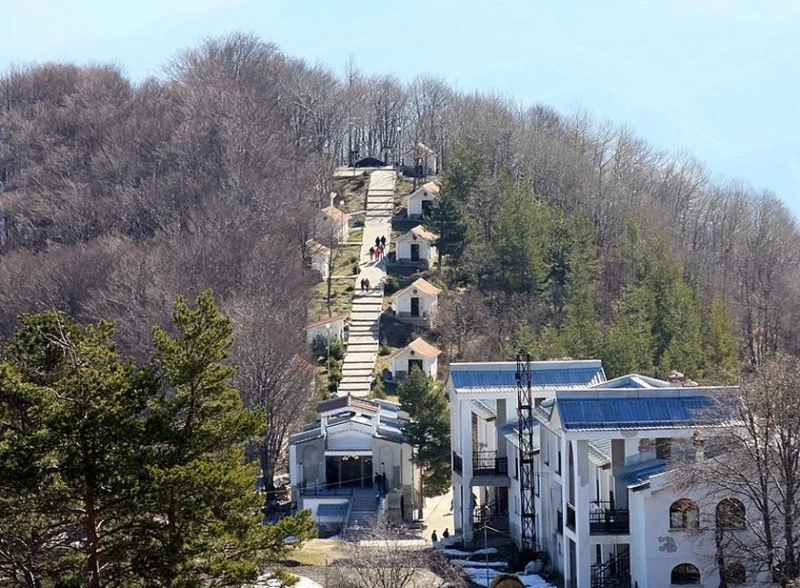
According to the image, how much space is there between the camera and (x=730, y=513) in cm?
3934

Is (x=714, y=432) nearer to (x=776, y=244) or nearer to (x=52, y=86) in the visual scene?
(x=776, y=244)

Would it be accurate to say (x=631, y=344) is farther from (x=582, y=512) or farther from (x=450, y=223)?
(x=582, y=512)

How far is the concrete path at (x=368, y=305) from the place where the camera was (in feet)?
254

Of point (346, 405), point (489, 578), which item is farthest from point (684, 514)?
point (346, 405)

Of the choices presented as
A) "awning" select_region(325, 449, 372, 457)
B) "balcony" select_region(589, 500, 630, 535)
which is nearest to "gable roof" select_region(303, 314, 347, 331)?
"awning" select_region(325, 449, 372, 457)

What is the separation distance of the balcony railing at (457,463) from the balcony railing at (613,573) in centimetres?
1043

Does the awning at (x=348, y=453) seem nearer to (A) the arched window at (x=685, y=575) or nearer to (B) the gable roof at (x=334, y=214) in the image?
(A) the arched window at (x=685, y=575)

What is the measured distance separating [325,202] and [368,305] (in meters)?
18.0

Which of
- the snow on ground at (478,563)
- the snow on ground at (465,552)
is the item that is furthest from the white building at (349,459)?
the snow on ground at (478,563)

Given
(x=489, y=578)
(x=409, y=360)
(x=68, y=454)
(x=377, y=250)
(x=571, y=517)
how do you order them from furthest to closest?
(x=377, y=250) < (x=409, y=360) < (x=489, y=578) < (x=571, y=517) < (x=68, y=454)

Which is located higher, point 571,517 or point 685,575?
point 571,517

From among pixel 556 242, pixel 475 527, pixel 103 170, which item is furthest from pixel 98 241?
pixel 475 527

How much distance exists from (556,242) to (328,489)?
29791 millimetres

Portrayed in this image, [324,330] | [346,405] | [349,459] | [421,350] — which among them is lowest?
[349,459]
